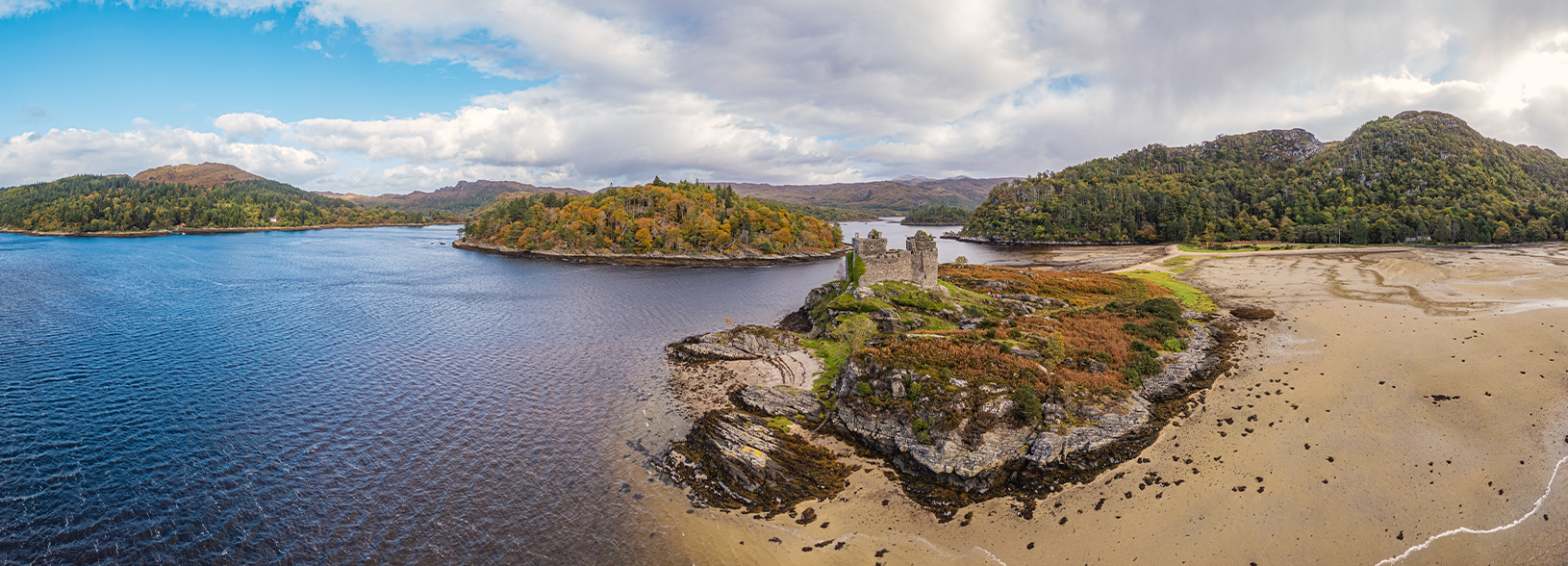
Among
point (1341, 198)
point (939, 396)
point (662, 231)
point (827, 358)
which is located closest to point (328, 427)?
point (827, 358)

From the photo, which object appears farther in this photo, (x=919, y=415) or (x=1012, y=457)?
(x=919, y=415)

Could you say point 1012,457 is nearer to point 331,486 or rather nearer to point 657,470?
point 657,470

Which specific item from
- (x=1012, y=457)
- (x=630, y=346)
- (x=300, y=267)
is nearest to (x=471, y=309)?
(x=630, y=346)

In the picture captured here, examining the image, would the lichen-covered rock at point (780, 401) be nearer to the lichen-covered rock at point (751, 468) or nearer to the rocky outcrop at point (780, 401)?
the rocky outcrop at point (780, 401)

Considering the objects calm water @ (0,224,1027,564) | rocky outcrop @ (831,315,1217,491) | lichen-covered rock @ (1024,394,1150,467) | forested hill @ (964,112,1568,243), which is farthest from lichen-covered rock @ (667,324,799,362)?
forested hill @ (964,112,1568,243)

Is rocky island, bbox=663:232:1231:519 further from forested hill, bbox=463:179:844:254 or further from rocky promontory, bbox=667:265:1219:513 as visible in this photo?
forested hill, bbox=463:179:844:254

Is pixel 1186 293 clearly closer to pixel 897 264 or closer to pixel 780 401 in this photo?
pixel 897 264
